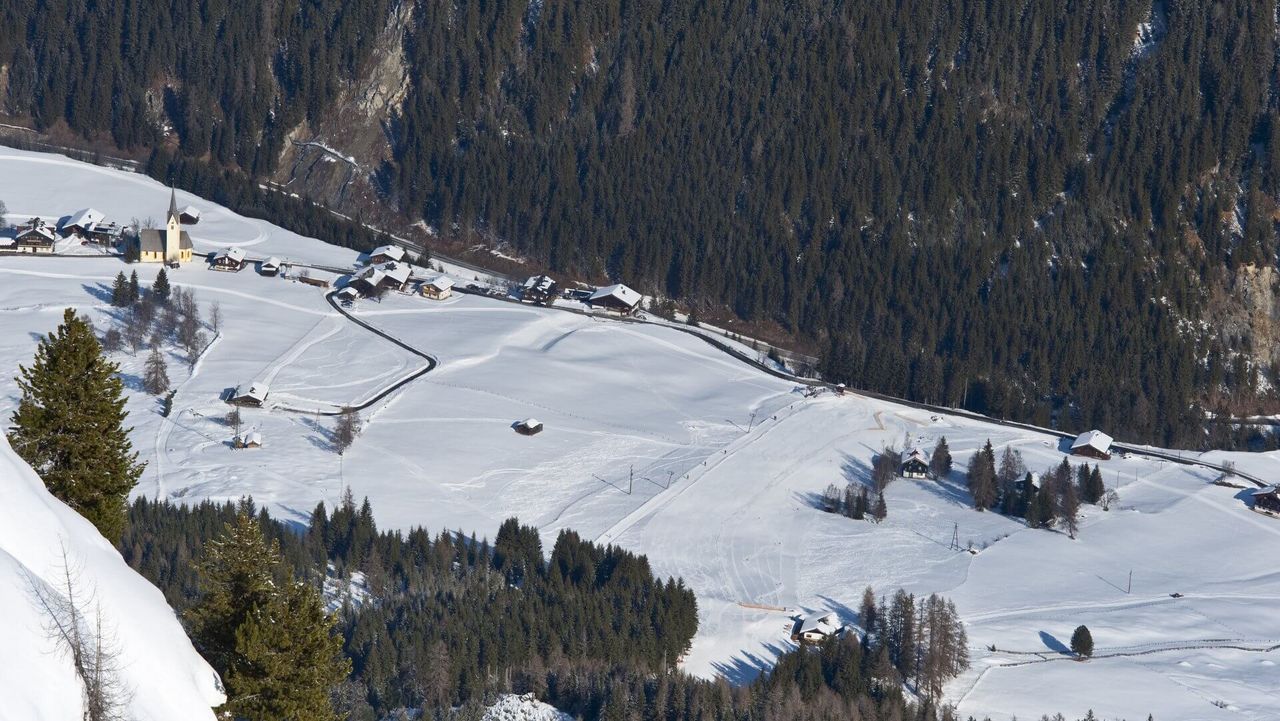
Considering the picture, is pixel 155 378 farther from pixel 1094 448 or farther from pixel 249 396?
pixel 1094 448

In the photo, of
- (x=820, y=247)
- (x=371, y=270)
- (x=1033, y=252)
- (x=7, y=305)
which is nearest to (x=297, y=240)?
(x=371, y=270)

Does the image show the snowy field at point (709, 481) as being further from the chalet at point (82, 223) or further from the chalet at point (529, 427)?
the chalet at point (82, 223)

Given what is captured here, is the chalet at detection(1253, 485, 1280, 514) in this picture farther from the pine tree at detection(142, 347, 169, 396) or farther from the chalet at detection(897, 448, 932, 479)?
the pine tree at detection(142, 347, 169, 396)

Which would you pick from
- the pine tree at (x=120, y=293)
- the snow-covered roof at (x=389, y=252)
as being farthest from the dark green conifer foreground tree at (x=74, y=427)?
the snow-covered roof at (x=389, y=252)

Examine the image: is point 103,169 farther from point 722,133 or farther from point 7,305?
point 722,133

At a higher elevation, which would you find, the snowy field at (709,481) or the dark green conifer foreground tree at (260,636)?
the dark green conifer foreground tree at (260,636)

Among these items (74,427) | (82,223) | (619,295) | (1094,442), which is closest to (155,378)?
(82,223)
